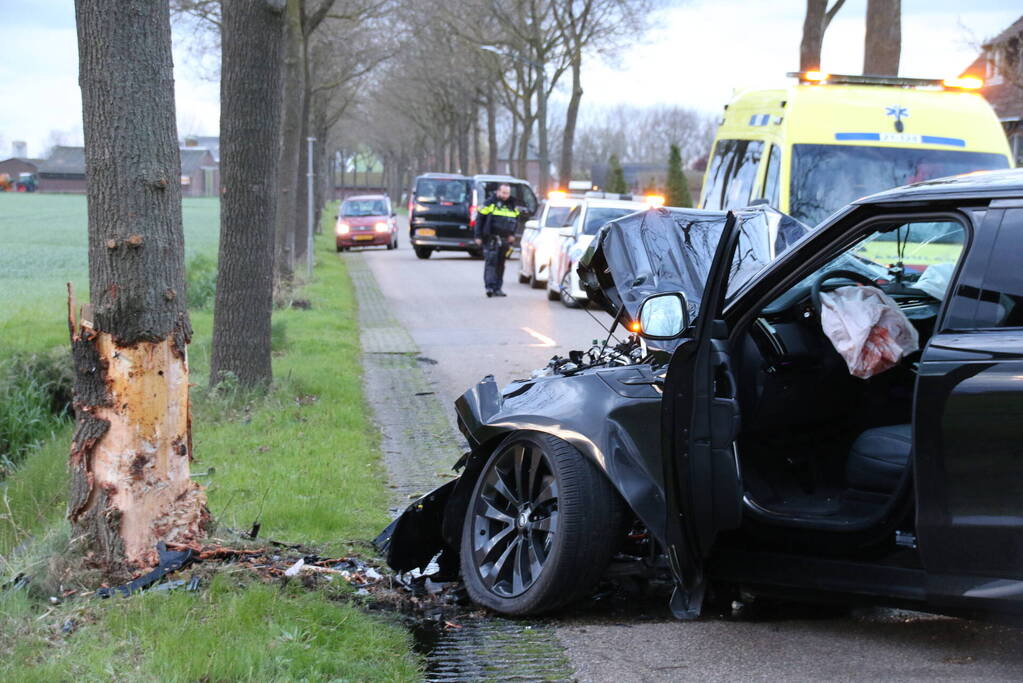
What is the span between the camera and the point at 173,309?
5.20 meters

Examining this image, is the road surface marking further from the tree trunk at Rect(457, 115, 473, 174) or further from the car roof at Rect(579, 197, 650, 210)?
the tree trunk at Rect(457, 115, 473, 174)

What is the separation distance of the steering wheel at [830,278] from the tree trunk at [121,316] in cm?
263

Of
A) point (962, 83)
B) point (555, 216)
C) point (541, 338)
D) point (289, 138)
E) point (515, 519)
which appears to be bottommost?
point (541, 338)

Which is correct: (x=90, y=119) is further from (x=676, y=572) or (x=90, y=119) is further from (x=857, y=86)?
(x=857, y=86)

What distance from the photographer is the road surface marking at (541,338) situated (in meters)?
14.5

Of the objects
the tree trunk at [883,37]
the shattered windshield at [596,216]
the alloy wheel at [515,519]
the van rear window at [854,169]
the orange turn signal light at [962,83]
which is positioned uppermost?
the tree trunk at [883,37]

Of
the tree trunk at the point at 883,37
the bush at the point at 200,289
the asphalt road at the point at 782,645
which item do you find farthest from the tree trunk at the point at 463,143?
the asphalt road at the point at 782,645

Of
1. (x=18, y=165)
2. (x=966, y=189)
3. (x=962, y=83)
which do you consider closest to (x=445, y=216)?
(x=962, y=83)

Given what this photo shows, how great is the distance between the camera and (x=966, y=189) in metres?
3.93

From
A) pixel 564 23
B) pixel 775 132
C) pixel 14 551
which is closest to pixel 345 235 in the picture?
pixel 564 23

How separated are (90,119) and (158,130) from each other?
0.27 m

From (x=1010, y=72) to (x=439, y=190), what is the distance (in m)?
16.1

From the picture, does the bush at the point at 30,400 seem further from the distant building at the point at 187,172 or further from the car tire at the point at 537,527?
the distant building at the point at 187,172

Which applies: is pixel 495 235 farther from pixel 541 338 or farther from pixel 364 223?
pixel 364 223
